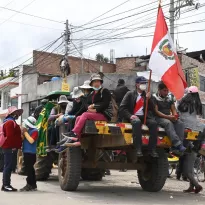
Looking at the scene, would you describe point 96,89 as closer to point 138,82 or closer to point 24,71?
point 138,82

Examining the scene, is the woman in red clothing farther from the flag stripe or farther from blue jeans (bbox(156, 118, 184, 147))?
the flag stripe

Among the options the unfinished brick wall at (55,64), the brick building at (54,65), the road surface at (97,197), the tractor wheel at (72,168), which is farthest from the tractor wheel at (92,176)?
the unfinished brick wall at (55,64)

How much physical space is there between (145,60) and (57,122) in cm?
2422

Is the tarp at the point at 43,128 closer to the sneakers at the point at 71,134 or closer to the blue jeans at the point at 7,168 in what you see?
the blue jeans at the point at 7,168

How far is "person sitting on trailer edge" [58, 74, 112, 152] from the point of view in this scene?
7.76 meters

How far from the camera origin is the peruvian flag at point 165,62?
804 centimetres

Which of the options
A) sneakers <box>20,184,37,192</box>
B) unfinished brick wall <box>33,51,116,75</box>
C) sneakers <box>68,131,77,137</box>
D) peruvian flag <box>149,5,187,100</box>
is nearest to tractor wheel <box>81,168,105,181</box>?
sneakers <box>20,184,37,192</box>

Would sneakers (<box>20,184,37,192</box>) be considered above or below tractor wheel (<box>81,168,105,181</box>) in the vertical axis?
above

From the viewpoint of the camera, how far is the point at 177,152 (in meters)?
7.74

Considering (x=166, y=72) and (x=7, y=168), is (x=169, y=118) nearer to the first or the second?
(x=166, y=72)

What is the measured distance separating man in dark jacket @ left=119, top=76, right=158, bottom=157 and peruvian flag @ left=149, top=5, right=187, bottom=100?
406mm

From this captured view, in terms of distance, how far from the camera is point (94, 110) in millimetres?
8016

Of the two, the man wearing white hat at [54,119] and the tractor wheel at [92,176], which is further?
the tractor wheel at [92,176]

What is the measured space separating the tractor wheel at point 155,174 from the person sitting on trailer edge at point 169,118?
35.5 inches
